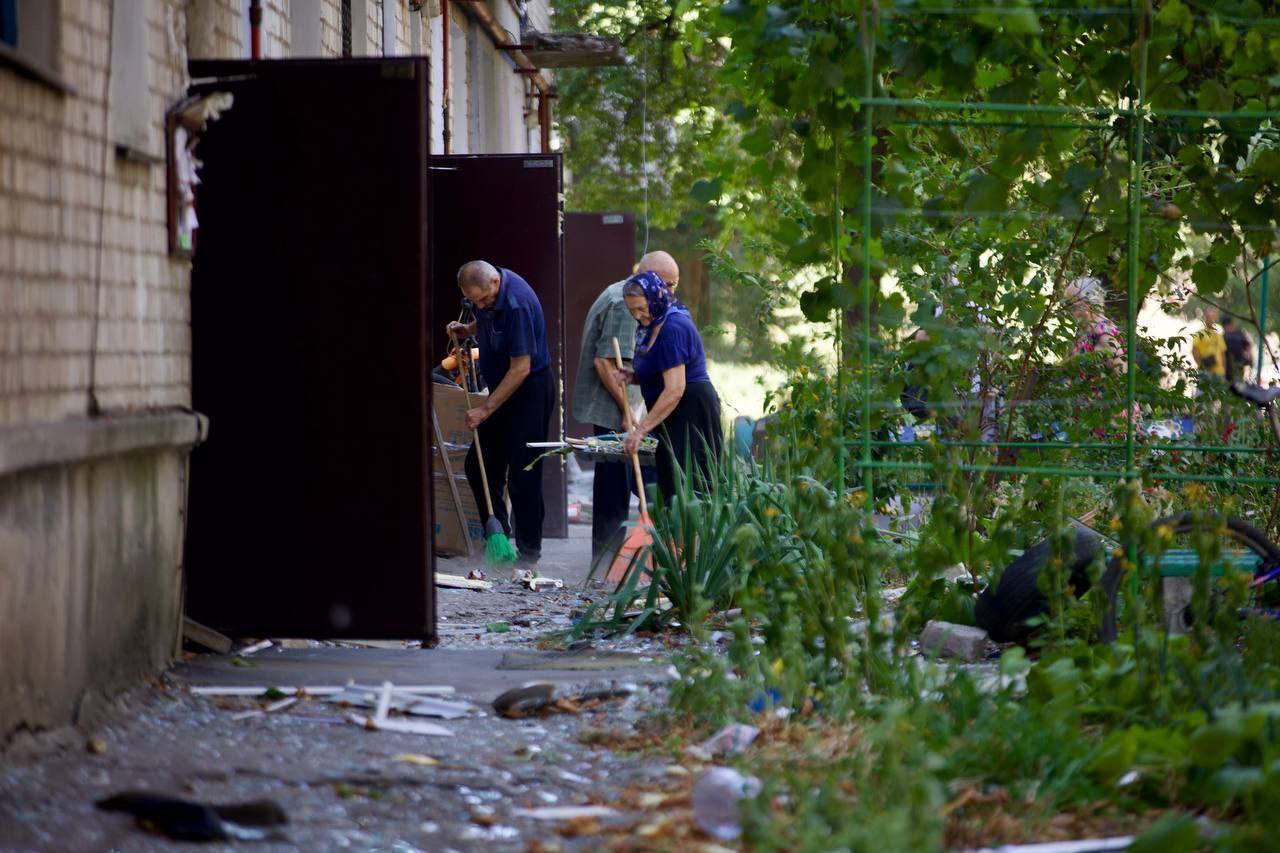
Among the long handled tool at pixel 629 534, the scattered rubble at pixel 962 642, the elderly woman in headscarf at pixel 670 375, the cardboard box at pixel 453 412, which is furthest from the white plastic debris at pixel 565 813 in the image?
the cardboard box at pixel 453 412

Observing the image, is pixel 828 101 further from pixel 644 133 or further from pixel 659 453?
pixel 644 133

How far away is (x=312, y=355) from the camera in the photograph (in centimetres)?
625

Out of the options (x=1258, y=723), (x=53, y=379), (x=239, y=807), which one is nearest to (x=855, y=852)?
(x=1258, y=723)

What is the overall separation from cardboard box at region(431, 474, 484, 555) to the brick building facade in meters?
4.38

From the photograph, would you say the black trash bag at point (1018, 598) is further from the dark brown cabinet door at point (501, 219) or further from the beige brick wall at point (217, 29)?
the dark brown cabinet door at point (501, 219)

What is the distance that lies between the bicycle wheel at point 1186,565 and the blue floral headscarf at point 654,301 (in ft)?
12.6

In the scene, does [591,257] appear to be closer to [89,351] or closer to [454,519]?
[454,519]

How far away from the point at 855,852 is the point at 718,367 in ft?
102

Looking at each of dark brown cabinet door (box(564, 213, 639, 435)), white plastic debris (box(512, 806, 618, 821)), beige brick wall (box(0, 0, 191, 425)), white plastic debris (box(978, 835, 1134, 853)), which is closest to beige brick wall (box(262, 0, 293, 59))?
beige brick wall (box(0, 0, 191, 425))

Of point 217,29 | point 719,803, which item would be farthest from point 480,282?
point 719,803

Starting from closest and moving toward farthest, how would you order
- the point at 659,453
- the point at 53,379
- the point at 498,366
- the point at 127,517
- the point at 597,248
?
the point at 53,379, the point at 127,517, the point at 659,453, the point at 498,366, the point at 597,248

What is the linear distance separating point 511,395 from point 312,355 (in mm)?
4257

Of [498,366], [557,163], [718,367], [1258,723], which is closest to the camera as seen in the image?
[1258,723]

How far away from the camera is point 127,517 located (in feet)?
17.6
